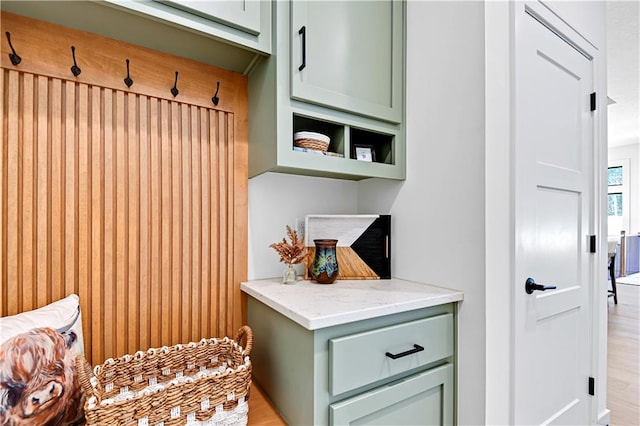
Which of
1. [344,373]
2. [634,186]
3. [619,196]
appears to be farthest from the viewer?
[619,196]

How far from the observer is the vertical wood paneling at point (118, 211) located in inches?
41.9

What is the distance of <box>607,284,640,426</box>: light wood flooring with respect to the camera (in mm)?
1942

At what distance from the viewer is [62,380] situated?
90cm

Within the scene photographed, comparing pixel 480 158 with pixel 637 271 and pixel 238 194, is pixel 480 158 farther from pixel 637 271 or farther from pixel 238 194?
pixel 637 271

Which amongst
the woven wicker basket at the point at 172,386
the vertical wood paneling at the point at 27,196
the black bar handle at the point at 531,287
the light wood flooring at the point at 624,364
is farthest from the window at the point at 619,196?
the vertical wood paneling at the point at 27,196

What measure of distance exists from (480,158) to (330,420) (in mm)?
1031

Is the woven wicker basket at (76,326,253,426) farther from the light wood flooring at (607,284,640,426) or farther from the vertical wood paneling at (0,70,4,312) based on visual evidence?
the light wood flooring at (607,284,640,426)

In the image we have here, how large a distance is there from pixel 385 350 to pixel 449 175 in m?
0.73

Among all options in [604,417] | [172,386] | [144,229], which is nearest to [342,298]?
[172,386]

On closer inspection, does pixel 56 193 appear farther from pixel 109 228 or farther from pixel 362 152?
pixel 362 152

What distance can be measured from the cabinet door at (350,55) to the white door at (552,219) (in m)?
0.50

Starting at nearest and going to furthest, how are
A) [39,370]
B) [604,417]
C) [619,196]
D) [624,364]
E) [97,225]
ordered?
[39,370], [97,225], [604,417], [624,364], [619,196]

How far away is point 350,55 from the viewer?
1359 mm

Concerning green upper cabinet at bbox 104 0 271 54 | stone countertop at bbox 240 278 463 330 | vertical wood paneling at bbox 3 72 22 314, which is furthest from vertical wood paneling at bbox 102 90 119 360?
stone countertop at bbox 240 278 463 330
